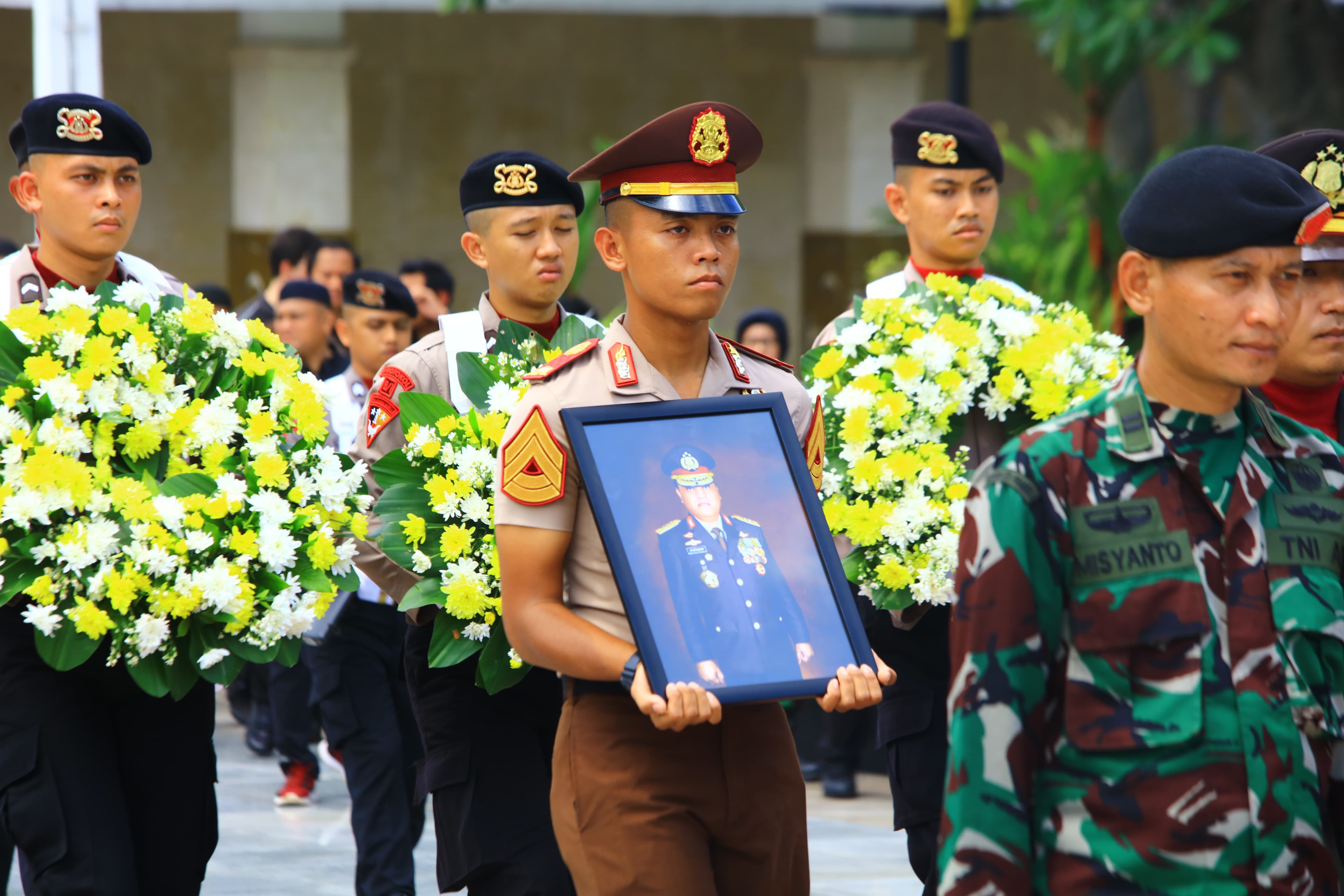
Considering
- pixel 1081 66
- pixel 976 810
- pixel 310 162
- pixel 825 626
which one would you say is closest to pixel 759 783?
Answer: pixel 825 626

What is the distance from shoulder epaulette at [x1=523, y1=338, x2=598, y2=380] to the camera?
3.64 meters

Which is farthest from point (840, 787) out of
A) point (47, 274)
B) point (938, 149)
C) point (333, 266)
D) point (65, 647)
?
point (65, 647)

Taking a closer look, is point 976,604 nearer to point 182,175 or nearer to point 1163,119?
point 182,175

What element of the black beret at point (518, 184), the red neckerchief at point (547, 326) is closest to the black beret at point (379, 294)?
the black beret at point (518, 184)

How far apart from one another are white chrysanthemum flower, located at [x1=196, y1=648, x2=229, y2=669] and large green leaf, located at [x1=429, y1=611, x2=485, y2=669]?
51 centimetres

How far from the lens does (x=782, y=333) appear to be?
1284 cm

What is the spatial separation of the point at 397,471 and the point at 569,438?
1257 mm

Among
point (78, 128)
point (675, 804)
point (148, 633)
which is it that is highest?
point (78, 128)

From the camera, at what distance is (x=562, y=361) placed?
3656mm

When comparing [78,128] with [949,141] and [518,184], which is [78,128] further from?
[949,141]

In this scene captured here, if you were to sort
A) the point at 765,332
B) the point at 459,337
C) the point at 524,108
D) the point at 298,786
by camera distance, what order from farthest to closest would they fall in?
the point at 524,108 → the point at 765,332 → the point at 298,786 → the point at 459,337

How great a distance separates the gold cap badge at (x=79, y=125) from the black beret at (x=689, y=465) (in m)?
2.40

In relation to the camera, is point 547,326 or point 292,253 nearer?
point 547,326

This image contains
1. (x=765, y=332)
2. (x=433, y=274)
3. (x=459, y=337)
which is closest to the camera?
(x=459, y=337)
